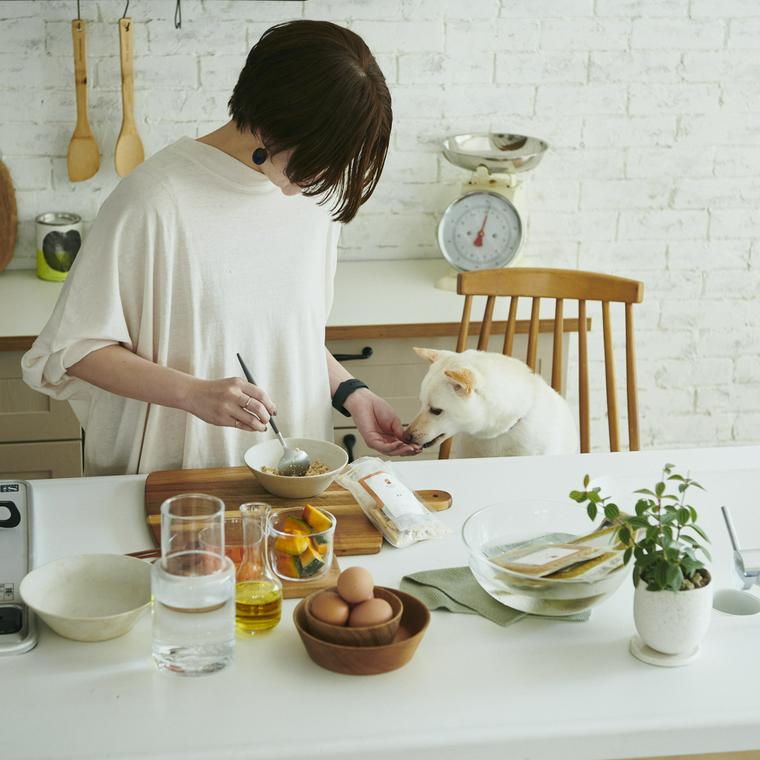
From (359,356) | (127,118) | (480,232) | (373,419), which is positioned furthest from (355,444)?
(127,118)

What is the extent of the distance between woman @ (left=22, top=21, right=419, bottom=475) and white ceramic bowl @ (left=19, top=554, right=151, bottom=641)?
0.33 meters

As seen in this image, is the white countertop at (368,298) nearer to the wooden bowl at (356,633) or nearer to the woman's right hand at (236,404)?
the woman's right hand at (236,404)

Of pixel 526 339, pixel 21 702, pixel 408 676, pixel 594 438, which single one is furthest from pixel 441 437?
pixel 594 438

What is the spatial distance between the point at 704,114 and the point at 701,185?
0.73 ft

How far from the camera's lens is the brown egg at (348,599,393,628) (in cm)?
118

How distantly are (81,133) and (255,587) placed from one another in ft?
6.78

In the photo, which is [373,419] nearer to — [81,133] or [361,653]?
[361,653]

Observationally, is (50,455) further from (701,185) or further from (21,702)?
(701,185)

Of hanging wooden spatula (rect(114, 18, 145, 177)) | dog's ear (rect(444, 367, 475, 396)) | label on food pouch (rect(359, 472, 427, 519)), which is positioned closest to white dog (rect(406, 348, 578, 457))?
dog's ear (rect(444, 367, 475, 396))

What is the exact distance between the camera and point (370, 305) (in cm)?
285

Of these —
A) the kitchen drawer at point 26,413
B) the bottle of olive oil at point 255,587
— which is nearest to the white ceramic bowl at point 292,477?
the bottle of olive oil at point 255,587

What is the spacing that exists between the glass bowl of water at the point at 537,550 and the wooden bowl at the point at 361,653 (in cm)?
14

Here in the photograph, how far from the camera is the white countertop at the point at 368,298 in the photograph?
271 cm

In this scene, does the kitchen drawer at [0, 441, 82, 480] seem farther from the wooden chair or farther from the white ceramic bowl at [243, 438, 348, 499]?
the white ceramic bowl at [243, 438, 348, 499]
